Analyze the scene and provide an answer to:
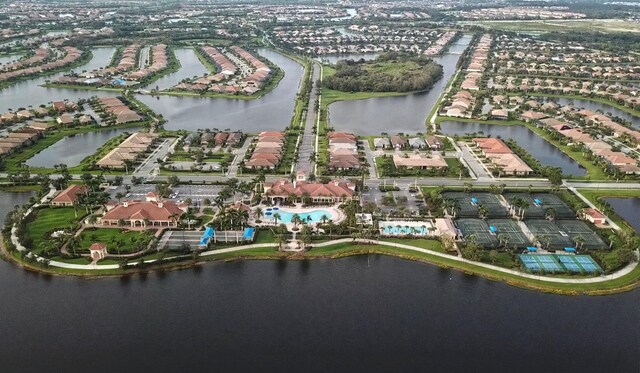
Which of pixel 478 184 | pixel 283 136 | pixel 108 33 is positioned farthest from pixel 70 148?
pixel 108 33

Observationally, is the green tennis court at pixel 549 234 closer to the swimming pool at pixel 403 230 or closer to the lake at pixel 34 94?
the swimming pool at pixel 403 230

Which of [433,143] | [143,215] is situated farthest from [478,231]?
[143,215]

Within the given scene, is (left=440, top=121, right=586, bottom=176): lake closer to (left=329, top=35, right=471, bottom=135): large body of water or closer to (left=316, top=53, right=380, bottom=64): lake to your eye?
(left=329, top=35, right=471, bottom=135): large body of water

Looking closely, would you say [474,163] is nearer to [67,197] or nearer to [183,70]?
[67,197]

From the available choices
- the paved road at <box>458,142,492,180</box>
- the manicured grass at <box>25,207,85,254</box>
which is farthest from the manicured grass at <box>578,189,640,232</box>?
the manicured grass at <box>25,207,85,254</box>

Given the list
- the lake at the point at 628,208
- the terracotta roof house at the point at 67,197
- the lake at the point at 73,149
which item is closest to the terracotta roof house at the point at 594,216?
the lake at the point at 628,208

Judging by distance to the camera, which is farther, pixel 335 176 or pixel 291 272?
pixel 335 176

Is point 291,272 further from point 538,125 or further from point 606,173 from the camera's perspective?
point 538,125
